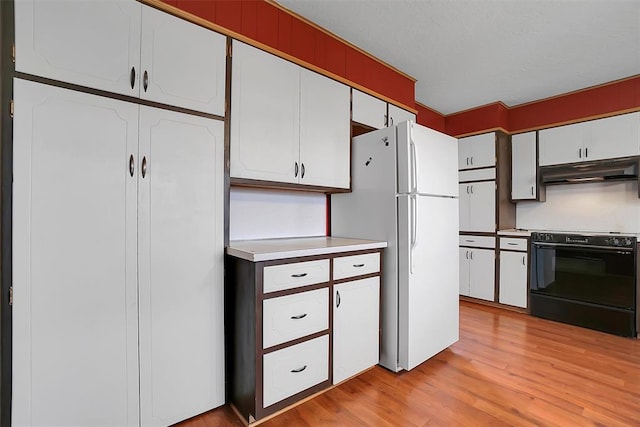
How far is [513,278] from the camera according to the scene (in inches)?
138

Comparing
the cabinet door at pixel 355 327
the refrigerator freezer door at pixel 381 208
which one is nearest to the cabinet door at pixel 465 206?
the refrigerator freezer door at pixel 381 208

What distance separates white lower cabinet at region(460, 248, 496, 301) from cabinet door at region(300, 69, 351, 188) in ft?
8.00

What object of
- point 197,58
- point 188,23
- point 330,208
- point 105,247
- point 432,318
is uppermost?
point 188,23

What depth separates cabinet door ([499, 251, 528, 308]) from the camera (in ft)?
11.3

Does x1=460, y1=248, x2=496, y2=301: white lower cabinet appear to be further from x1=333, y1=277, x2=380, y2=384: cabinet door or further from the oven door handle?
x1=333, y1=277, x2=380, y2=384: cabinet door

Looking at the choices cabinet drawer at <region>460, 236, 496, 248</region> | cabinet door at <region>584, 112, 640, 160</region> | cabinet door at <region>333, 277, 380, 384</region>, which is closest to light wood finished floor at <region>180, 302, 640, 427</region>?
cabinet door at <region>333, 277, 380, 384</region>

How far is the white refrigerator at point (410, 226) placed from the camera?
81.1 inches

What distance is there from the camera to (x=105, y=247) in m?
1.36

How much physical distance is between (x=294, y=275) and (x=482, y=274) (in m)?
3.11

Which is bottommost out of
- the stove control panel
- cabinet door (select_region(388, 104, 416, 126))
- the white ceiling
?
the stove control panel

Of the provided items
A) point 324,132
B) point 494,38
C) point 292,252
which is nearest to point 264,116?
point 324,132

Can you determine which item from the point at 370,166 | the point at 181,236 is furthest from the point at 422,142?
the point at 181,236

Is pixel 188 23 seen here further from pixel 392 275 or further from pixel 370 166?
pixel 392 275

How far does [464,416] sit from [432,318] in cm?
69
